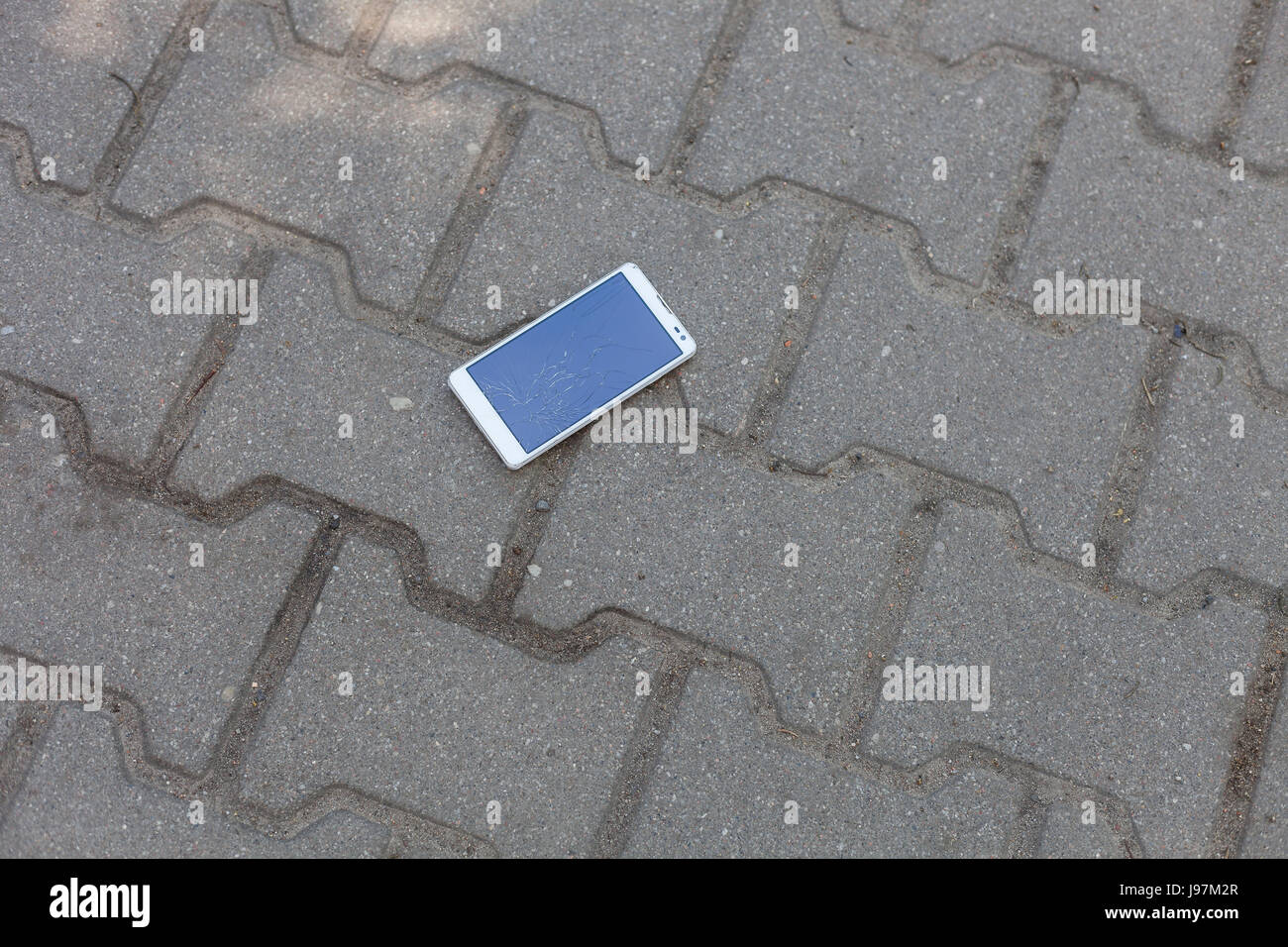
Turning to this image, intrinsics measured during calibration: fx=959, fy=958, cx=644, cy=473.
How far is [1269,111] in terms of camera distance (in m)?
2.80

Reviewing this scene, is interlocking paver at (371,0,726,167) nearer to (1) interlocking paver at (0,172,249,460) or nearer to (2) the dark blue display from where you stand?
(2) the dark blue display

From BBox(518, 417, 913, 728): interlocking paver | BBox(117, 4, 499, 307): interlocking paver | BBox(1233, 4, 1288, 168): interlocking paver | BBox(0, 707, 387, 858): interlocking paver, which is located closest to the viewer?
BBox(0, 707, 387, 858): interlocking paver

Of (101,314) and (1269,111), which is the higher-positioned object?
(1269,111)

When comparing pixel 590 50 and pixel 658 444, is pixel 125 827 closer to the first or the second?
pixel 658 444

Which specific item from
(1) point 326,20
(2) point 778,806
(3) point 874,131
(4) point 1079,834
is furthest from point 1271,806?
(1) point 326,20

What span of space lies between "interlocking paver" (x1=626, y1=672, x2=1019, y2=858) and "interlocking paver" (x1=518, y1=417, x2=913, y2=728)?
0.51 feet

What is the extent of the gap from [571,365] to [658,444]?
0.32 m

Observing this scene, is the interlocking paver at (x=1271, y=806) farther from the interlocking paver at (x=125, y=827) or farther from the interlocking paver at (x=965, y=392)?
the interlocking paver at (x=125, y=827)

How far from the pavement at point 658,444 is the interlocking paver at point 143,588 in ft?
0.04

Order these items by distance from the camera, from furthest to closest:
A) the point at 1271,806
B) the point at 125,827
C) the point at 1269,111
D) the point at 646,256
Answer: the point at 1269,111, the point at 646,256, the point at 1271,806, the point at 125,827

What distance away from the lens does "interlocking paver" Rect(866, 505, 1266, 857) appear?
2.54 m

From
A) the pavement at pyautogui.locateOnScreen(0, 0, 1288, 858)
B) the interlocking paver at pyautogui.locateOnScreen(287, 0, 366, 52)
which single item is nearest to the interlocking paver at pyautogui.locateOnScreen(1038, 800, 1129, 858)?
the pavement at pyautogui.locateOnScreen(0, 0, 1288, 858)

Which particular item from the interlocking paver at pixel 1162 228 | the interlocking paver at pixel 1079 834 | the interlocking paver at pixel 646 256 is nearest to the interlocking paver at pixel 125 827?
the interlocking paver at pixel 646 256

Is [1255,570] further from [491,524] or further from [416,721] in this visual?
[416,721]
